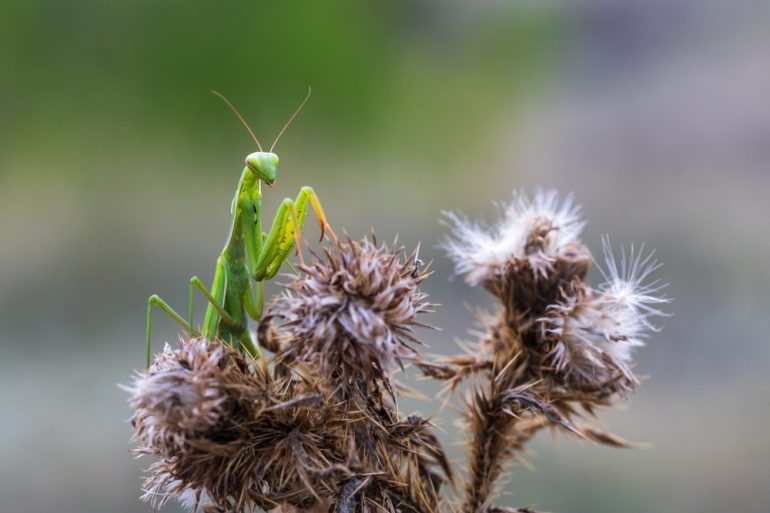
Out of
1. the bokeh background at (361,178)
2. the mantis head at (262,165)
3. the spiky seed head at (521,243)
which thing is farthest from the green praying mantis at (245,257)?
the bokeh background at (361,178)

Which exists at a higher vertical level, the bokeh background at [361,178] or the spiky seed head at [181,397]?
the bokeh background at [361,178]

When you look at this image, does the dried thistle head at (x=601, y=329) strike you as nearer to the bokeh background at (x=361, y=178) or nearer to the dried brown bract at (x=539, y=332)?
the dried brown bract at (x=539, y=332)

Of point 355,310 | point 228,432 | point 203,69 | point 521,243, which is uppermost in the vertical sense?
point 203,69

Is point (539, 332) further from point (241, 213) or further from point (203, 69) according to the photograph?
point (203, 69)

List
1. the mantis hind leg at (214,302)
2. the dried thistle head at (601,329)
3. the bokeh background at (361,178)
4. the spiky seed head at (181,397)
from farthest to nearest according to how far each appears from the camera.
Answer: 1. the bokeh background at (361,178)
2. the mantis hind leg at (214,302)
3. the dried thistle head at (601,329)
4. the spiky seed head at (181,397)

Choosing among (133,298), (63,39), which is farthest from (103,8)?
(133,298)

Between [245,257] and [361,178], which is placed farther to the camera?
[361,178]

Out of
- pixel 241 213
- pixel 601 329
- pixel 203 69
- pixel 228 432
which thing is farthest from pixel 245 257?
pixel 203 69
